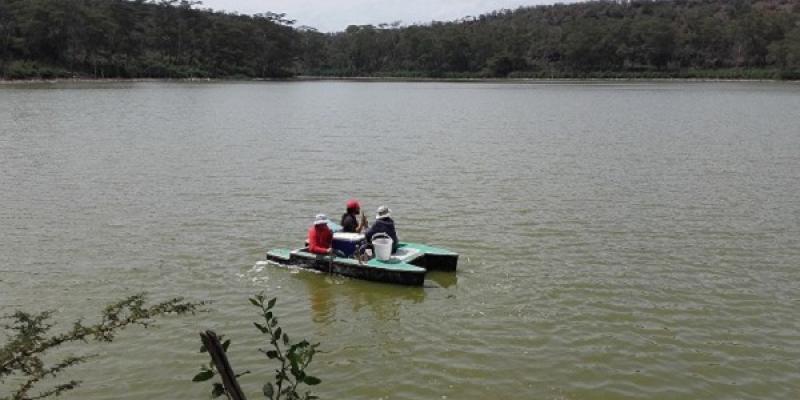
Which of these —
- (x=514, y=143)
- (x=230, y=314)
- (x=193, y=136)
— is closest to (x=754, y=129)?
(x=514, y=143)

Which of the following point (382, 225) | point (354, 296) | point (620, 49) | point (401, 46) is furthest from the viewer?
point (401, 46)

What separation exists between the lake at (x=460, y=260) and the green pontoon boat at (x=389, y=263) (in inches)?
11.9

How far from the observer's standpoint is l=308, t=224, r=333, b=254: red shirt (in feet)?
53.0

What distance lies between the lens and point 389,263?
1551 cm

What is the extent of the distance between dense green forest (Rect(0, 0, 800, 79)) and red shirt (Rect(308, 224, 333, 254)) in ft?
355

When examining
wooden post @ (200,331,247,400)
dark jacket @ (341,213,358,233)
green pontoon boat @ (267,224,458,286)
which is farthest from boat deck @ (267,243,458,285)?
wooden post @ (200,331,247,400)

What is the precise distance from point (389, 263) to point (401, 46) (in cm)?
18509

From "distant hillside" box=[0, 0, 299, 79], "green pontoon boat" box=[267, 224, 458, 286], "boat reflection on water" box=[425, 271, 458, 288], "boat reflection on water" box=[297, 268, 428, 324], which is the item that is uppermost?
"distant hillside" box=[0, 0, 299, 79]

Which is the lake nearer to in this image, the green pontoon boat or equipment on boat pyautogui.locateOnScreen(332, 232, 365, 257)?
the green pontoon boat

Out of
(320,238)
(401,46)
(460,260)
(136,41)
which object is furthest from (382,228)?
(401,46)

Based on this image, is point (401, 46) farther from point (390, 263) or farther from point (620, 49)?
point (390, 263)

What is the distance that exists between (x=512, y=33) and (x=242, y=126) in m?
147

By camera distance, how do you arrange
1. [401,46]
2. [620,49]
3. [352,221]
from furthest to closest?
[401,46], [620,49], [352,221]

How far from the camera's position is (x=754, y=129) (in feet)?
149
